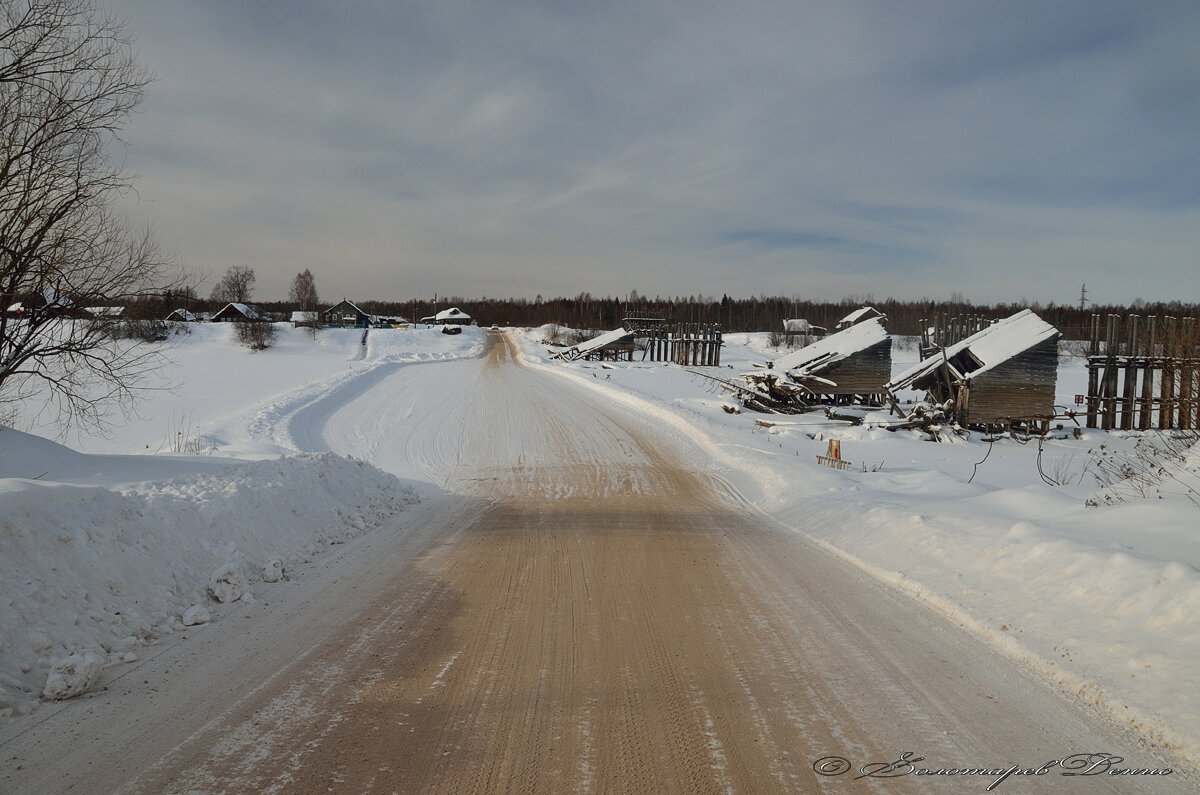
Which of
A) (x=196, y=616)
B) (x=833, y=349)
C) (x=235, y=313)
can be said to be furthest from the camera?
(x=235, y=313)

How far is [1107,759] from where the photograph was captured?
3738 millimetres

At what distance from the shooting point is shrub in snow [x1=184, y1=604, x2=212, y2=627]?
559 cm

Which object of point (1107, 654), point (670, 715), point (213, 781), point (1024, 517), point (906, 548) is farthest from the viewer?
point (1024, 517)

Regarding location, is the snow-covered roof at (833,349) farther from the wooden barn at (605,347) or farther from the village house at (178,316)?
the wooden barn at (605,347)

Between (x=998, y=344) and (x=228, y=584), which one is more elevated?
(x=998, y=344)

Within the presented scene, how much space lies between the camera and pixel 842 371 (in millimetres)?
29547

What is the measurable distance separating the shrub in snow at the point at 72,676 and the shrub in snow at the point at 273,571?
215cm

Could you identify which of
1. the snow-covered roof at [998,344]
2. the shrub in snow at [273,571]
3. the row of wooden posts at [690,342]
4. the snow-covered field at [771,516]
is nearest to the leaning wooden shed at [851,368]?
the snow-covered roof at [998,344]

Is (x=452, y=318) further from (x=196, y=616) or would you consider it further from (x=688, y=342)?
(x=196, y=616)

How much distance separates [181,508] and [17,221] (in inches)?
187

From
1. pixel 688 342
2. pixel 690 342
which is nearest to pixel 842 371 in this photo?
pixel 688 342

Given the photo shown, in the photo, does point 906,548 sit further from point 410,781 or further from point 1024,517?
point 410,781

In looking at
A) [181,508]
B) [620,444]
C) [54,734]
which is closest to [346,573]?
[181,508]

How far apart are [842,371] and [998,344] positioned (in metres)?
6.04
